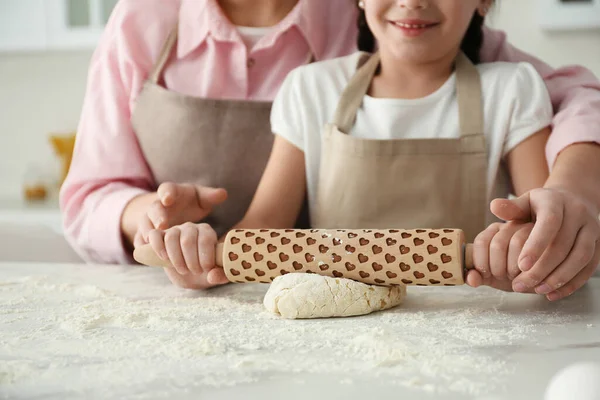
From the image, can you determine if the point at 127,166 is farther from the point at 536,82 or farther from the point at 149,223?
the point at 536,82

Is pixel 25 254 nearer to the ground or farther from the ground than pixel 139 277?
nearer to the ground

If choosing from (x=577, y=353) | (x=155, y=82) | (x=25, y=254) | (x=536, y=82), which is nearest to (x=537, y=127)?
(x=536, y=82)

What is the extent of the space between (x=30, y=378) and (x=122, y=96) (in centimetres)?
76

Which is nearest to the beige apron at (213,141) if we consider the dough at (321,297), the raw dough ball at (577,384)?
the dough at (321,297)

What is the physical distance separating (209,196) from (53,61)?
1.99 m

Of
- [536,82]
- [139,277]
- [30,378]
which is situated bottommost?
[139,277]

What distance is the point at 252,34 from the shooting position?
4.02ft

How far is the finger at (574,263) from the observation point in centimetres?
74

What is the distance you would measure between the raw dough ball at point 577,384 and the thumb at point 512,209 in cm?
22

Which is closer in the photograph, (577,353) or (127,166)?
(577,353)

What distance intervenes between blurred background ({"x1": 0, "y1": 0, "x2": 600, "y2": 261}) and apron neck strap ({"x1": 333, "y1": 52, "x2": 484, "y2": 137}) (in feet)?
3.83

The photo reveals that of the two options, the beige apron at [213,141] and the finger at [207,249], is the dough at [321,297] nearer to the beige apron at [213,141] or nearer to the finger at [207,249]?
the finger at [207,249]

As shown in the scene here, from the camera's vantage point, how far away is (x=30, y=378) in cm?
55

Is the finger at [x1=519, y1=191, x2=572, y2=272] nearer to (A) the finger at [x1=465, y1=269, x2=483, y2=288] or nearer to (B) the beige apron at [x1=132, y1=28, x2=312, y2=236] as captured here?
(A) the finger at [x1=465, y1=269, x2=483, y2=288]
